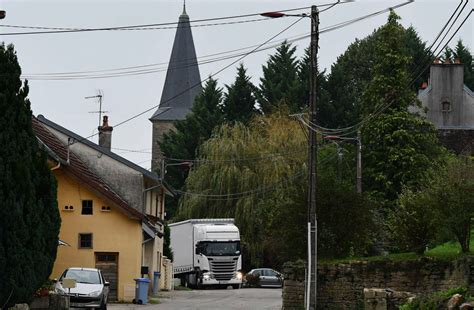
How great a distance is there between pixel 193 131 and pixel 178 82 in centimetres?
3177

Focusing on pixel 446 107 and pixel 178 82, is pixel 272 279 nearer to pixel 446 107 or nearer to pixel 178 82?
pixel 446 107

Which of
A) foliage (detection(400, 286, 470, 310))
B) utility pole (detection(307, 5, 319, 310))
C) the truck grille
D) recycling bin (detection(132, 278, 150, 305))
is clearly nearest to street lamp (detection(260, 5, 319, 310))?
utility pole (detection(307, 5, 319, 310))

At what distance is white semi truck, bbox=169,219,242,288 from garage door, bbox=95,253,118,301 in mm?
13506

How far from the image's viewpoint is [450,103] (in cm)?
7912

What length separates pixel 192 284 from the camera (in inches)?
2576

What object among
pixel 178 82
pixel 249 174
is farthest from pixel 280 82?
pixel 178 82

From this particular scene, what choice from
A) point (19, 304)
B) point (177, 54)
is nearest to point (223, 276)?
point (19, 304)

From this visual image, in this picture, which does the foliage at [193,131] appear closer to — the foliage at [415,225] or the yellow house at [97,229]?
the yellow house at [97,229]

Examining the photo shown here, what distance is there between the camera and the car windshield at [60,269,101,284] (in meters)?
38.2

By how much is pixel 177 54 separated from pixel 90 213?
65965mm

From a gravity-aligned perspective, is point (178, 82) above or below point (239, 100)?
above

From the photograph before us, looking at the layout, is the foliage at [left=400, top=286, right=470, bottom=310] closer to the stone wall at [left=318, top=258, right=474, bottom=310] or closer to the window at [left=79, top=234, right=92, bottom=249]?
the stone wall at [left=318, top=258, right=474, bottom=310]

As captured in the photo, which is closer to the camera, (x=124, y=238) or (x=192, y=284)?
(x=124, y=238)

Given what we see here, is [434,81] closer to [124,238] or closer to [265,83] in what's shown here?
[265,83]
